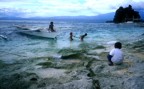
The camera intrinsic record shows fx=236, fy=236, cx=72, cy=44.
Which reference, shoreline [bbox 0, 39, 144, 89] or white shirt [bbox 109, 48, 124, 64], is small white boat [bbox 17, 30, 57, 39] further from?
white shirt [bbox 109, 48, 124, 64]

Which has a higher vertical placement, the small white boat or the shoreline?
the shoreline

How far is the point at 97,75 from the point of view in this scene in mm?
7922

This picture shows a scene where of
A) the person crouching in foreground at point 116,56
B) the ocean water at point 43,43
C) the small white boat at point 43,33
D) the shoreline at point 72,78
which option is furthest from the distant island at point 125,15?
the shoreline at point 72,78

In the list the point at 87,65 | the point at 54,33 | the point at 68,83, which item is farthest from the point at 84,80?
the point at 54,33

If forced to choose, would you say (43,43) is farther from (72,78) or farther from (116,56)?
(72,78)

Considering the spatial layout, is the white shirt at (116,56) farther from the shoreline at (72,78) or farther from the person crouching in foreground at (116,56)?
the shoreline at (72,78)

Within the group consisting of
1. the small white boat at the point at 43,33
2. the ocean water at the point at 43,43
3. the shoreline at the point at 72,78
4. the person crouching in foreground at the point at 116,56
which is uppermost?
the person crouching in foreground at the point at 116,56

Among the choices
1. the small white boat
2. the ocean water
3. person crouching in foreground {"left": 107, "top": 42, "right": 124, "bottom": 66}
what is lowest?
the ocean water

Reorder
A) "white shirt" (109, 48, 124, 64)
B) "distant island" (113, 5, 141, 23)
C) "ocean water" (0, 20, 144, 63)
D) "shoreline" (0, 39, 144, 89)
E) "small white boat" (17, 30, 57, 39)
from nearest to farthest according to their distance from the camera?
"shoreline" (0, 39, 144, 89) < "white shirt" (109, 48, 124, 64) < "ocean water" (0, 20, 144, 63) < "small white boat" (17, 30, 57, 39) < "distant island" (113, 5, 141, 23)

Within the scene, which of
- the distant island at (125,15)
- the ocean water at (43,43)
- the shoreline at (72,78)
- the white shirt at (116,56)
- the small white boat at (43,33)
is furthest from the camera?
the distant island at (125,15)

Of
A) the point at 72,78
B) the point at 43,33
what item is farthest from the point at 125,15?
the point at 72,78

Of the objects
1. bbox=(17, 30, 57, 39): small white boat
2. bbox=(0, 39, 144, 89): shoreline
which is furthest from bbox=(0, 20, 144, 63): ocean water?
bbox=(0, 39, 144, 89): shoreline

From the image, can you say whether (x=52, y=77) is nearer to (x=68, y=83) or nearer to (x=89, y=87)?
(x=68, y=83)

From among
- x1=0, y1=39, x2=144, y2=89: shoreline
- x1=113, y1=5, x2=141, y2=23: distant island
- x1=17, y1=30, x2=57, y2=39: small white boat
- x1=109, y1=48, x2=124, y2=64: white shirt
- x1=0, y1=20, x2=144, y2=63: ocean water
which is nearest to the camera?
x1=0, y1=39, x2=144, y2=89: shoreline
